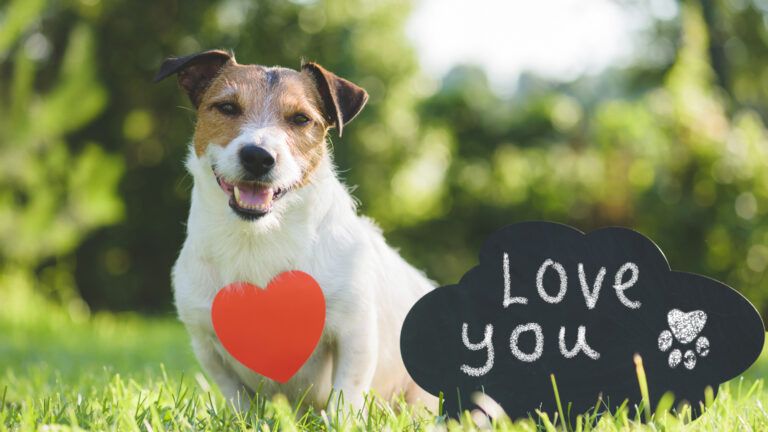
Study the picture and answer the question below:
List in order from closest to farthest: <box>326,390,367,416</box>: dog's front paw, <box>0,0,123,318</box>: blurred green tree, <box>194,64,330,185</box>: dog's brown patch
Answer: <box>326,390,367,416</box>: dog's front paw < <box>194,64,330,185</box>: dog's brown patch < <box>0,0,123,318</box>: blurred green tree

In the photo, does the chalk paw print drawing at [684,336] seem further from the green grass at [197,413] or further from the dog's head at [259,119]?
the dog's head at [259,119]

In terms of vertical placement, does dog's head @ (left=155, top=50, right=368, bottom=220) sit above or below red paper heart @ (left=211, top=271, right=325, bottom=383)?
above

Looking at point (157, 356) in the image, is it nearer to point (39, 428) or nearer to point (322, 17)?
point (39, 428)

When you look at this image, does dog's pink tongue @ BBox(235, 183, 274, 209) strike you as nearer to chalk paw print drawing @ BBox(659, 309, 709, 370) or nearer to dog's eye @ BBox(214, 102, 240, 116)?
dog's eye @ BBox(214, 102, 240, 116)

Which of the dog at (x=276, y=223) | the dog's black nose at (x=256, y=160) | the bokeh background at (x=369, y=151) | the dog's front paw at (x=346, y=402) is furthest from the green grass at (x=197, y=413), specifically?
the bokeh background at (x=369, y=151)

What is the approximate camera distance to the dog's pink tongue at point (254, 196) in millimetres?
2703

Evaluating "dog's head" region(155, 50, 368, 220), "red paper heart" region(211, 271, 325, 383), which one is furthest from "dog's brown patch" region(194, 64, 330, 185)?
"red paper heart" region(211, 271, 325, 383)

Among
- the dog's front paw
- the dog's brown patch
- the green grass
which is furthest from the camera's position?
the dog's brown patch

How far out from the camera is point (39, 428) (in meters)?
2.27

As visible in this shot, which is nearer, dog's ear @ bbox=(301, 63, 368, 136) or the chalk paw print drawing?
the chalk paw print drawing

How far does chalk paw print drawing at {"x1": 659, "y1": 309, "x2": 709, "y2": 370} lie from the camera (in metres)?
2.67

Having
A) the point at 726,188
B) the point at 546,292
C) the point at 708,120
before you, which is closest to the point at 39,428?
the point at 546,292

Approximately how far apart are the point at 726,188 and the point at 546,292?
639 centimetres

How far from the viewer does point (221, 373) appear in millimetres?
2953
